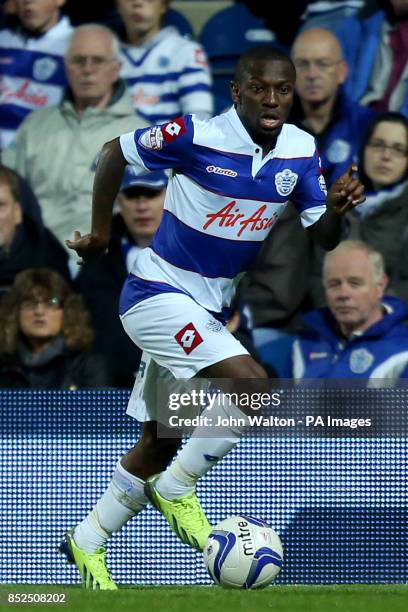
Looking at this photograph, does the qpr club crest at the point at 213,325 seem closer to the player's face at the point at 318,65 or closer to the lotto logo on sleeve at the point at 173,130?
the lotto logo on sleeve at the point at 173,130

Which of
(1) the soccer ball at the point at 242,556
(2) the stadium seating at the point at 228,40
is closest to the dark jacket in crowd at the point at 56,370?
(2) the stadium seating at the point at 228,40

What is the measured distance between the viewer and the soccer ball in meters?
6.06

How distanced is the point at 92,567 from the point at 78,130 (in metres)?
3.84

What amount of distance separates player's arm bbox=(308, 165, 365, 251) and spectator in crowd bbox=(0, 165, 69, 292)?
3.38 metres

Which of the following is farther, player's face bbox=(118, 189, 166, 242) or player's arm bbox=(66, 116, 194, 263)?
player's face bbox=(118, 189, 166, 242)

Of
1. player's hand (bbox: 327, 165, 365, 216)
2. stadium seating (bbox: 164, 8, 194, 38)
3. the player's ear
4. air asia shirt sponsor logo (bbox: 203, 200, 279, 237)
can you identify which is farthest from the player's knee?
stadium seating (bbox: 164, 8, 194, 38)

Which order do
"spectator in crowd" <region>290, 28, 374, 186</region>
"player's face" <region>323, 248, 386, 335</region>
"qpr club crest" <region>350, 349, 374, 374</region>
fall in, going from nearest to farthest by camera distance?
"qpr club crest" <region>350, 349, 374, 374</region> → "player's face" <region>323, 248, 386, 335</region> → "spectator in crowd" <region>290, 28, 374, 186</region>

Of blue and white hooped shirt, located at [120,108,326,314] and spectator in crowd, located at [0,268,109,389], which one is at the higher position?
blue and white hooped shirt, located at [120,108,326,314]

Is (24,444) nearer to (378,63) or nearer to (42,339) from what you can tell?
(42,339)

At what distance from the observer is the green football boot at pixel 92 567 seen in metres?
6.59

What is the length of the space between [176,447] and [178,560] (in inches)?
31.1

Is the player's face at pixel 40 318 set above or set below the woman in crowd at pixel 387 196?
below

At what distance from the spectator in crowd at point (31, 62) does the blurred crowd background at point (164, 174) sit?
1 centimetres

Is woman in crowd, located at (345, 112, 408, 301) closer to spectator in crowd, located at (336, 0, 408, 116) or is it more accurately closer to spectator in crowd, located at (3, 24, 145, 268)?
spectator in crowd, located at (336, 0, 408, 116)
